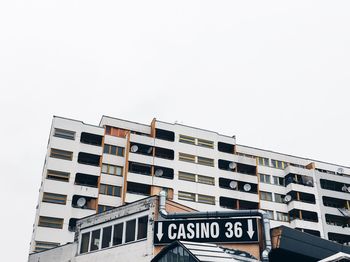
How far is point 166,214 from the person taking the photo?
2845cm

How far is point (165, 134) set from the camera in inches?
2527

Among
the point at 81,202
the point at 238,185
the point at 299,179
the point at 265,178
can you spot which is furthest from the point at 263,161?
the point at 81,202

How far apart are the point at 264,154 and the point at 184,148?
14.9m

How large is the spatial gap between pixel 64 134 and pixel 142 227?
33.3 meters

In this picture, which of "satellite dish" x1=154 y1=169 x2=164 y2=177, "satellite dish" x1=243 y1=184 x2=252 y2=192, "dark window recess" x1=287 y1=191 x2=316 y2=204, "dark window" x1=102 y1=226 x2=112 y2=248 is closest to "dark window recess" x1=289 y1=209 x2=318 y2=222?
"dark window recess" x1=287 y1=191 x2=316 y2=204

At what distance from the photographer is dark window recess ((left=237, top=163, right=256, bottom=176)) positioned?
67.1 meters

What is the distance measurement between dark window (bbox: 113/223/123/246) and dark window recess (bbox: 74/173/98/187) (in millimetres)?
28165

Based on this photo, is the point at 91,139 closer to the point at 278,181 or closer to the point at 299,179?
the point at 278,181

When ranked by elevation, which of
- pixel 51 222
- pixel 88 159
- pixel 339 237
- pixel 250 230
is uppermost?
pixel 88 159

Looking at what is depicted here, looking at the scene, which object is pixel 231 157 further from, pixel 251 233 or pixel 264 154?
pixel 251 233

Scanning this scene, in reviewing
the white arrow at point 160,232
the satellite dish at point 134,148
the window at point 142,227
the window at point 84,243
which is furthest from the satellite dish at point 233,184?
the white arrow at point 160,232

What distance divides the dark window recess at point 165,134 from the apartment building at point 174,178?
15 cm

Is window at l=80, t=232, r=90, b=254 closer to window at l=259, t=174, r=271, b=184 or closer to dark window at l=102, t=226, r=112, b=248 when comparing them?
dark window at l=102, t=226, r=112, b=248

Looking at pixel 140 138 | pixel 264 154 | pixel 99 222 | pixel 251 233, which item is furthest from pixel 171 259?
pixel 264 154
